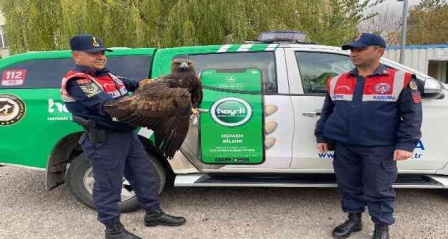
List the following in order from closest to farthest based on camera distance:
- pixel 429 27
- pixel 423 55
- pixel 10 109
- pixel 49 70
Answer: pixel 10 109, pixel 49 70, pixel 423 55, pixel 429 27

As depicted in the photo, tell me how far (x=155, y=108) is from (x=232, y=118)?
3.35 feet

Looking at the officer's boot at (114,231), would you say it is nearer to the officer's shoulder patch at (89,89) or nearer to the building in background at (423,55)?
the officer's shoulder patch at (89,89)

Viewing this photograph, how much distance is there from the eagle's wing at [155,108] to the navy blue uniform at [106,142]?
164 millimetres

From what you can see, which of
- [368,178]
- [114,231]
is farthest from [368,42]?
[114,231]

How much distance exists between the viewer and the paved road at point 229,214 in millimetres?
3363

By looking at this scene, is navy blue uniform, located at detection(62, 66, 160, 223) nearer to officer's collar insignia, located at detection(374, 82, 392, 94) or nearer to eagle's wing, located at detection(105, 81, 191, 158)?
eagle's wing, located at detection(105, 81, 191, 158)

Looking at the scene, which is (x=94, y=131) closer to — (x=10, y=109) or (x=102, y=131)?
(x=102, y=131)

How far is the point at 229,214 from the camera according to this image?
376 centimetres

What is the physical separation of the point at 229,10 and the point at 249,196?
3.95 metres

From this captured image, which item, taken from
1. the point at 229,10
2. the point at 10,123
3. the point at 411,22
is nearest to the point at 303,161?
A: the point at 10,123

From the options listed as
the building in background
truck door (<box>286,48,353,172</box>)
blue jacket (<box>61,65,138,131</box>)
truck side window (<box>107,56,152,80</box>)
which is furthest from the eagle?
the building in background

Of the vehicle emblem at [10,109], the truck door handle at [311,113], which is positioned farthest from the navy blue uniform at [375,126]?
the vehicle emblem at [10,109]

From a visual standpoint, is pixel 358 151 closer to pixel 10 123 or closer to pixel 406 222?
pixel 406 222

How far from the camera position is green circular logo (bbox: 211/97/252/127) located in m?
3.49
